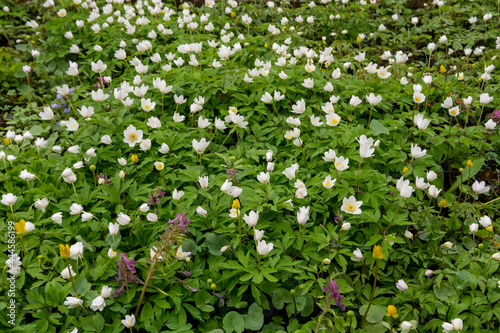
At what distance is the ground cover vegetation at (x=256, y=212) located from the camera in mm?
2334

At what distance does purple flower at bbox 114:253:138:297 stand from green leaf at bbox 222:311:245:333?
2.00 feet

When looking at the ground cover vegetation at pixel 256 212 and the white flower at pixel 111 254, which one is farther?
the white flower at pixel 111 254

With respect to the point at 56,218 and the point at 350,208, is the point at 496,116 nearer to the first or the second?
the point at 350,208

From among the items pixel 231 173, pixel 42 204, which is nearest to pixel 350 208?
pixel 231 173

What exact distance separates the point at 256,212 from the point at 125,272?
37.6 inches

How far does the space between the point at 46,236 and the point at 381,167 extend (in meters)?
2.64

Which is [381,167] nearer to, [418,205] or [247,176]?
[418,205]

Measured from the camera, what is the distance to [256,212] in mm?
2717

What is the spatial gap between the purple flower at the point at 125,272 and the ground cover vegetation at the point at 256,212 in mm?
11

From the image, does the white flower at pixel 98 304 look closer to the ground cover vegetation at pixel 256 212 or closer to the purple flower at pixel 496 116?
the ground cover vegetation at pixel 256 212

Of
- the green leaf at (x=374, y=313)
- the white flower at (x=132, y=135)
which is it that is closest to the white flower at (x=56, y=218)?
the white flower at (x=132, y=135)

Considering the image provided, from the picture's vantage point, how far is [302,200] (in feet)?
9.21

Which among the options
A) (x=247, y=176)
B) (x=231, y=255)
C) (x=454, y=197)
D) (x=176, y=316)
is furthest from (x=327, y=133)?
(x=176, y=316)

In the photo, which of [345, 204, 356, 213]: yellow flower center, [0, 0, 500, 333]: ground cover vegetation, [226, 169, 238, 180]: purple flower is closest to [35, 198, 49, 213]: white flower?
[0, 0, 500, 333]: ground cover vegetation
